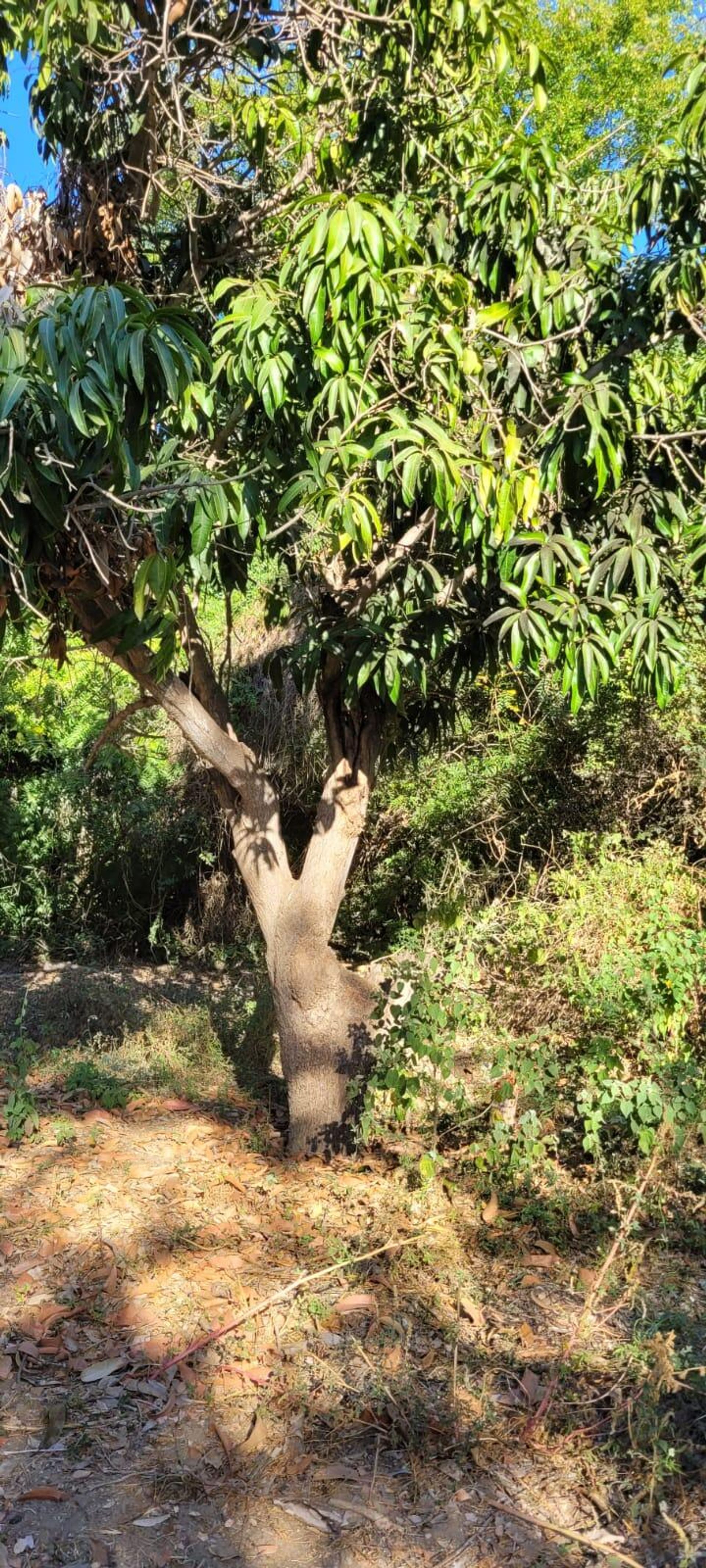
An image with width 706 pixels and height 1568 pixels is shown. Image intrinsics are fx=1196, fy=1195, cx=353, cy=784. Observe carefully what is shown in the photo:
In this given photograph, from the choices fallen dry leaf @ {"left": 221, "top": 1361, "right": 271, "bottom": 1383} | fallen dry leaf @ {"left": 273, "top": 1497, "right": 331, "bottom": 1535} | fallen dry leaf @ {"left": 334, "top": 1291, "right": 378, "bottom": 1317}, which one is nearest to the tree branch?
fallen dry leaf @ {"left": 334, "top": 1291, "right": 378, "bottom": 1317}

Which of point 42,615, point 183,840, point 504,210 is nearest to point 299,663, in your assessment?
point 42,615

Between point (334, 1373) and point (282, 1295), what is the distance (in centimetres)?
37

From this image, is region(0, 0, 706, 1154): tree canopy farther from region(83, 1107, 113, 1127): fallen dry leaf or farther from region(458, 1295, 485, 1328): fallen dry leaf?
region(458, 1295, 485, 1328): fallen dry leaf

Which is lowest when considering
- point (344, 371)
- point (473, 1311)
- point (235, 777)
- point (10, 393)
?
point (473, 1311)

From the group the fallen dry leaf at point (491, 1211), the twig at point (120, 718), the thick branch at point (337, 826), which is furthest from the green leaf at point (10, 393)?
the fallen dry leaf at point (491, 1211)

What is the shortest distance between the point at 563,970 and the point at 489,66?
3.70m

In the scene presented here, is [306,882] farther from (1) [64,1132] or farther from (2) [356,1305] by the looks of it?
(2) [356,1305]

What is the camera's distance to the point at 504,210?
151 inches

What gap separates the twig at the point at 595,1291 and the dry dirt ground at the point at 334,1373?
0.01 meters

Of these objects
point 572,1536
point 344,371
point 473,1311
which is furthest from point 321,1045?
point 344,371

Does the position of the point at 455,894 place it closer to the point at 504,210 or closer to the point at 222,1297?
the point at 222,1297

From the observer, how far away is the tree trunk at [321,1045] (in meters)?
4.73

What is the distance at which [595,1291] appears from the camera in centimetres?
340

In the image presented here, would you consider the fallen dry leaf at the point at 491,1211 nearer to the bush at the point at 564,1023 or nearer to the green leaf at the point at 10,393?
the bush at the point at 564,1023
